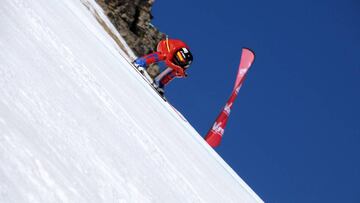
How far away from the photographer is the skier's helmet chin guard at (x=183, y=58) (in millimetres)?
15115

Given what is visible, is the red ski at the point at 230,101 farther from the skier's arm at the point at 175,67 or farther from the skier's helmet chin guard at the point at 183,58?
the skier's helmet chin guard at the point at 183,58

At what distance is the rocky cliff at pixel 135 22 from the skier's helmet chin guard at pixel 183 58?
17.0m

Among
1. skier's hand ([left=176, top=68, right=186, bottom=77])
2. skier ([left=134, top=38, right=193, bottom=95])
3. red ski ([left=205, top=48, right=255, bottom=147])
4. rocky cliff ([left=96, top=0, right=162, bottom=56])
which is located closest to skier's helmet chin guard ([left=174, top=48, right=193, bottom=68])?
skier ([left=134, top=38, right=193, bottom=95])

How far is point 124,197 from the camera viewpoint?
2.94 m

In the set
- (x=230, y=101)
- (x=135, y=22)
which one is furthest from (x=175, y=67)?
(x=135, y=22)

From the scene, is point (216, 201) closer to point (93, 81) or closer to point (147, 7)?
point (93, 81)

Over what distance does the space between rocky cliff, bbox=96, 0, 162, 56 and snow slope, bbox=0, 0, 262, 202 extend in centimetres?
2715

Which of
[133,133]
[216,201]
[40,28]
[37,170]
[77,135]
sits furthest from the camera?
[216,201]

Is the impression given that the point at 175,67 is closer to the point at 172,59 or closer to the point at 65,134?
the point at 172,59

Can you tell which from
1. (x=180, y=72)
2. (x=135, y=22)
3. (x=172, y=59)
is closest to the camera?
(x=172, y=59)

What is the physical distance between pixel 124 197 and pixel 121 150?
0.96 m

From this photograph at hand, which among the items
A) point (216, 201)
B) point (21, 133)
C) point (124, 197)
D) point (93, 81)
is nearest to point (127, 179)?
point (124, 197)

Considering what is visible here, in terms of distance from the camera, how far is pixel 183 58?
15211 mm

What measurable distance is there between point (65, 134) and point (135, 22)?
33132 mm
